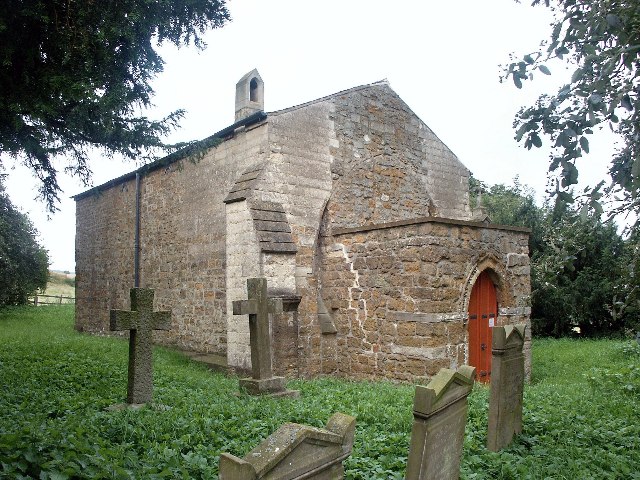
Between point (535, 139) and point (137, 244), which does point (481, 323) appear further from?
point (137, 244)

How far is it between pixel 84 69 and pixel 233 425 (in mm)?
4237

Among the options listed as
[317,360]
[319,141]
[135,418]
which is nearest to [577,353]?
[317,360]

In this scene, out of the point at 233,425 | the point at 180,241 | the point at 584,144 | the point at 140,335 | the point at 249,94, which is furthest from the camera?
the point at 180,241

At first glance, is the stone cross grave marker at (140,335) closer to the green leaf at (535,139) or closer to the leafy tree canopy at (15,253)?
the green leaf at (535,139)

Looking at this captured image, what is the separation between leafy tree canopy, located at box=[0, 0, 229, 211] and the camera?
17.7 ft

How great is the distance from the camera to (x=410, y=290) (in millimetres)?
9383

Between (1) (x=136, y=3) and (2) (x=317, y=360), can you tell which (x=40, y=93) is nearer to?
(1) (x=136, y=3)

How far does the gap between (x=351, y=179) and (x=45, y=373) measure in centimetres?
740

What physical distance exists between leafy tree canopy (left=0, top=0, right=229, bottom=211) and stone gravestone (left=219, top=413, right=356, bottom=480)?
4.33m

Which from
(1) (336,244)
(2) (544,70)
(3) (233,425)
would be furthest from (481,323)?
(2) (544,70)

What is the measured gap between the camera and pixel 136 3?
5820 millimetres

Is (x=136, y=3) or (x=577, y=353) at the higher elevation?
(x=136, y=3)

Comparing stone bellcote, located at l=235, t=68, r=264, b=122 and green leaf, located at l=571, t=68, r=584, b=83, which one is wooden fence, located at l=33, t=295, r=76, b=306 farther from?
green leaf, located at l=571, t=68, r=584, b=83

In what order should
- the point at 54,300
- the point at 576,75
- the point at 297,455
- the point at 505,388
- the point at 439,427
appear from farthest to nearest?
the point at 54,300, the point at 505,388, the point at 439,427, the point at 576,75, the point at 297,455
